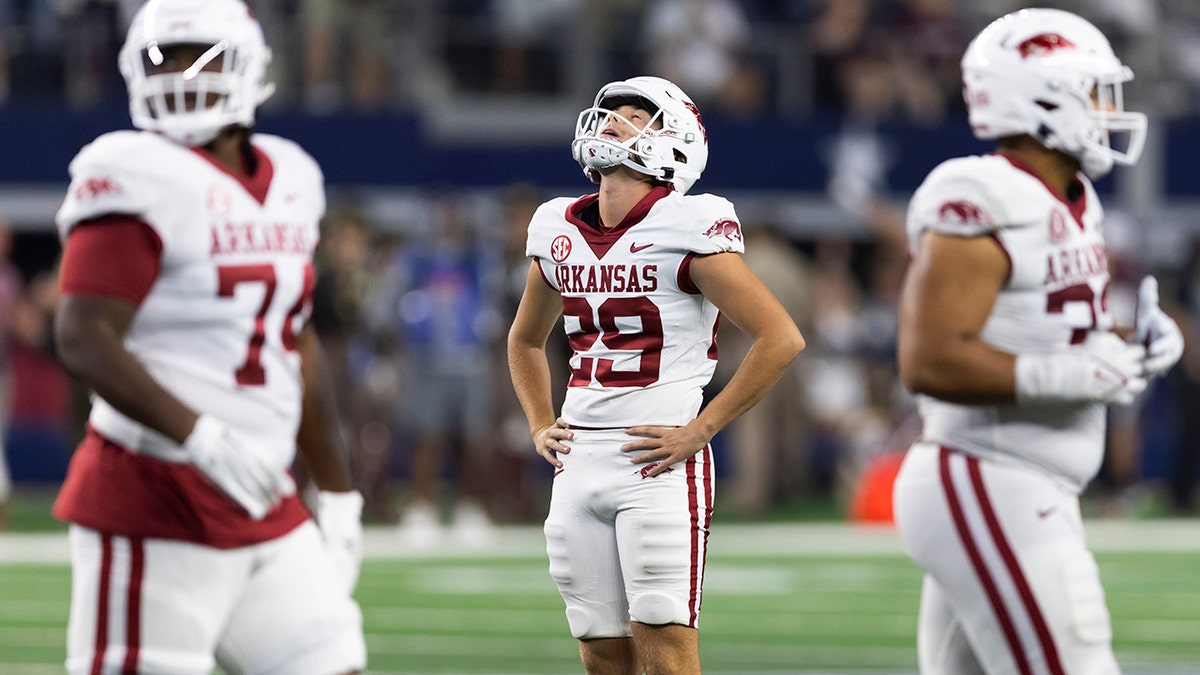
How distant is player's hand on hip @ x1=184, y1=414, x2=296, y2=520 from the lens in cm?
385

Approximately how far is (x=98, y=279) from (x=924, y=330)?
1.63 meters

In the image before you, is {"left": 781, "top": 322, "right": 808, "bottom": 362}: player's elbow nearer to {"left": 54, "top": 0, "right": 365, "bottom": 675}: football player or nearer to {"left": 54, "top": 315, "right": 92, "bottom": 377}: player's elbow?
{"left": 54, "top": 0, "right": 365, "bottom": 675}: football player

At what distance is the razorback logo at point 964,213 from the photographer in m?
4.17

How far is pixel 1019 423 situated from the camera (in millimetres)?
4273

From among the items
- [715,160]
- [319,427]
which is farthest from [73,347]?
[715,160]

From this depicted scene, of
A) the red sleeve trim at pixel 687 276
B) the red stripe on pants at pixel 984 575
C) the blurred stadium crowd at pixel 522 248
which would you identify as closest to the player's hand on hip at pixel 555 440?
the red sleeve trim at pixel 687 276

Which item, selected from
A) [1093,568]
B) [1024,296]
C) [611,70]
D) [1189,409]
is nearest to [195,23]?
[1024,296]

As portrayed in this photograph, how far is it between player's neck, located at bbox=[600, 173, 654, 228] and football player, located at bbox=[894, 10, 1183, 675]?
836mm

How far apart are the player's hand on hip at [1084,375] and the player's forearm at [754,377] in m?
0.71

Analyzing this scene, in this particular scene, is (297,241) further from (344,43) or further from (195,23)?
(344,43)

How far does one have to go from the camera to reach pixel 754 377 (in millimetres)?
4812

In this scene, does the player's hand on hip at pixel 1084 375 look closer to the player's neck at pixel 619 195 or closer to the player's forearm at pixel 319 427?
the player's neck at pixel 619 195

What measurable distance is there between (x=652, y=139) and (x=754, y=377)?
62 cm

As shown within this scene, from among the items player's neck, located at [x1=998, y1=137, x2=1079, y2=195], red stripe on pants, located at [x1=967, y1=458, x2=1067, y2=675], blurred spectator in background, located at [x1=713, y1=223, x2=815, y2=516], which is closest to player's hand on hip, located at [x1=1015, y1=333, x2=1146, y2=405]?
red stripe on pants, located at [x1=967, y1=458, x2=1067, y2=675]
